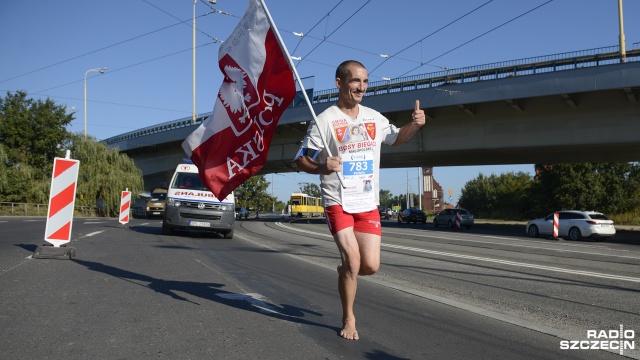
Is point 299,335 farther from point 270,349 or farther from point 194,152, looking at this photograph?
point 194,152

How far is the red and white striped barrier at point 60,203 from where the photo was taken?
29.0 feet

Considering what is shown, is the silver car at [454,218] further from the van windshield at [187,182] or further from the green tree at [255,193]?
the green tree at [255,193]

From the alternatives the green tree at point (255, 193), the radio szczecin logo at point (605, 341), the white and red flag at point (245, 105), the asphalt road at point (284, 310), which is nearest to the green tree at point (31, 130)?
the green tree at point (255, 193)

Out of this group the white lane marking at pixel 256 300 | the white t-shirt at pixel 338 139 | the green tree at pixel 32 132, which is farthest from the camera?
the green tree at pixel 32 132

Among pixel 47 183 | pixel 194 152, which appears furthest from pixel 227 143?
pixel 47 183

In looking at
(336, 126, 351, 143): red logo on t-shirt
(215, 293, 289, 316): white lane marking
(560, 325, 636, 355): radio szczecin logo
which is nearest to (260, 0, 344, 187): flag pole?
(336, 126, 351, 143): red logo on t-shirt

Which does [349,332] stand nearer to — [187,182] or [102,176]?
[187,182]

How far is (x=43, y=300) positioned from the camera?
522cm

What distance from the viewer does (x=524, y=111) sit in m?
24.6

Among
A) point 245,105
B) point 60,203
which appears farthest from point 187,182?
point 245,105

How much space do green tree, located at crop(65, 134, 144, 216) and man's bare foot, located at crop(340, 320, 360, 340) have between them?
41163 millimetres

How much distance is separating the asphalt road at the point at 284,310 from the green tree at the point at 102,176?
34.8 metres

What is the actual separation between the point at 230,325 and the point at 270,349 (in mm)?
788

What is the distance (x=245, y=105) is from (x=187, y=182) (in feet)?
37.3
